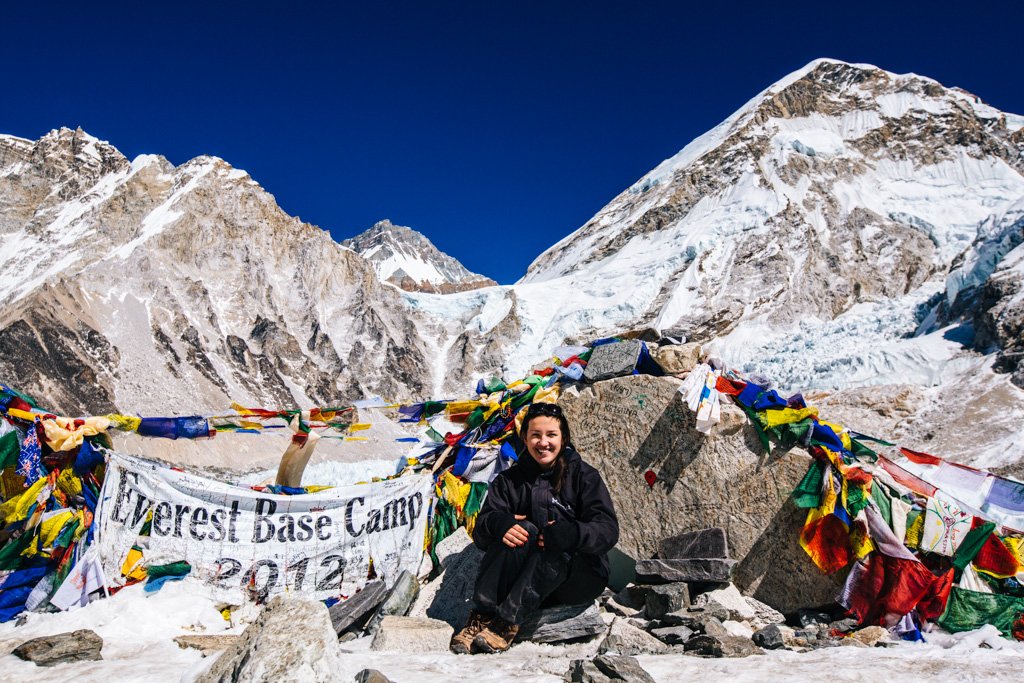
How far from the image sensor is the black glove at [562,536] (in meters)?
3.34

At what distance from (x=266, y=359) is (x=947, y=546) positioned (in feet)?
164

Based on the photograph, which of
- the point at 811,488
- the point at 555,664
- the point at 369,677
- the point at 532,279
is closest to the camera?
the point at 369,677

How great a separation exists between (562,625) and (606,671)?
91 cm

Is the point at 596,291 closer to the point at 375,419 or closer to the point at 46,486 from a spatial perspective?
the point at 375,419

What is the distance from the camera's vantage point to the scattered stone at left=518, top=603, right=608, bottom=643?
355 cm

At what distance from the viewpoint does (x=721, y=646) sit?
330 centimetres

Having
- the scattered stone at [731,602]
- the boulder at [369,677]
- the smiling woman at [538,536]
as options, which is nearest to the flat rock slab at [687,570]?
the scattered stone at [731,602]

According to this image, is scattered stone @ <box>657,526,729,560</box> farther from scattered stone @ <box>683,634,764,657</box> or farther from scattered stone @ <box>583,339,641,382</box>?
scattered stone @ <box>583,339,641,382</box>

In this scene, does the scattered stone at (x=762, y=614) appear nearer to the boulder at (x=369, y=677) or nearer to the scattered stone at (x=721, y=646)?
the scattered stone at (x=721, y=646)

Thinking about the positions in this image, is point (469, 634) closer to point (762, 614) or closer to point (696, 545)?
point (696, 545)

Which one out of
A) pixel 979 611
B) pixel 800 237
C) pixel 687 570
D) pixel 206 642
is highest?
pixel 800 237

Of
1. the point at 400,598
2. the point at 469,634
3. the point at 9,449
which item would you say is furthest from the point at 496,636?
the point at 9,449

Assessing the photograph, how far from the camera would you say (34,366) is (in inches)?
1531

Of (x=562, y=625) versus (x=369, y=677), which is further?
(x=562, y=625)
